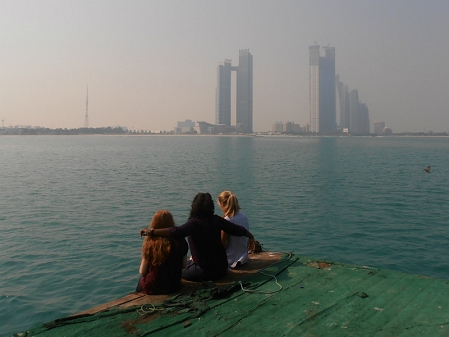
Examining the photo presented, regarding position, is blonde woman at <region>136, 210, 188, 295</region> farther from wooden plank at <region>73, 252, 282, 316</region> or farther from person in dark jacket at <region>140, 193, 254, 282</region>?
person in dark jacket at <region>140, 193, 254, 282</region>

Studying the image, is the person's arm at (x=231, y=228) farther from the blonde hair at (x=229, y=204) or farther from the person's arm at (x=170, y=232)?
the person's arm at (x=170, y=232)

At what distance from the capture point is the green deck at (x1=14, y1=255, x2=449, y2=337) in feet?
16.1

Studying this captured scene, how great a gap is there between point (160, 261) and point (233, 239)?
1592 mm

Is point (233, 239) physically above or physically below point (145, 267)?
above

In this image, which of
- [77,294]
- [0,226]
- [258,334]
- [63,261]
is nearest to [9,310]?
[77,294]

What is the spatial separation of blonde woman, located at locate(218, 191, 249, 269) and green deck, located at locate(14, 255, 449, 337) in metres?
0.86

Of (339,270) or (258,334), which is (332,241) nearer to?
(339,270)

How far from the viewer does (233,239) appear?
7.38m

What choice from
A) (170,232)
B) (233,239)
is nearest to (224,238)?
(233,239)

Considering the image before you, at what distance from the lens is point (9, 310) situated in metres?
8.71

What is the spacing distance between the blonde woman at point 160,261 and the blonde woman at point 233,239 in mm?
1320

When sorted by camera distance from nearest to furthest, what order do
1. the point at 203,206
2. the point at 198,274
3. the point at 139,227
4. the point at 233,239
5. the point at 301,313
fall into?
the point at 301,313
the point at 203,206
the point at 198,274
the point at 233,239
the point at 139,227

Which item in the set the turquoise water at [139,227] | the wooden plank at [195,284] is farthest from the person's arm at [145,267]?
the turquoise water at [139,227]

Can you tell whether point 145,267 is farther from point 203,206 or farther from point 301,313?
point 301,313
